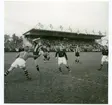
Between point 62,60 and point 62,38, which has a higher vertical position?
point 62,38

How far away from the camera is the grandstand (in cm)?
161

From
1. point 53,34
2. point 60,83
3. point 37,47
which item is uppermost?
point 53,34

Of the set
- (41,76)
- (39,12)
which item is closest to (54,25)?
(39,12)

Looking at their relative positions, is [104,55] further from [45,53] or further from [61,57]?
[45,53]

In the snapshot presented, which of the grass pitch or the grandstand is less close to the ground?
the grandstand

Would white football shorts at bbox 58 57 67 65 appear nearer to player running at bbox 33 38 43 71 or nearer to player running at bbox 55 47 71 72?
player running at bbox 55 47 71 72

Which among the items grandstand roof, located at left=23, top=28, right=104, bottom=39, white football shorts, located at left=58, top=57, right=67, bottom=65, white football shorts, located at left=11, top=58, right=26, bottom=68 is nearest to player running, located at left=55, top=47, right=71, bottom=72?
white football shorts, located at left=58, top=57, right=67, bottom=65

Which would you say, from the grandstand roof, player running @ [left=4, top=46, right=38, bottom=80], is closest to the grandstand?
the grandstand roof

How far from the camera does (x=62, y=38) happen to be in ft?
5.32

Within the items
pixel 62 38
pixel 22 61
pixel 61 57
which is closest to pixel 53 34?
pixel 62 38

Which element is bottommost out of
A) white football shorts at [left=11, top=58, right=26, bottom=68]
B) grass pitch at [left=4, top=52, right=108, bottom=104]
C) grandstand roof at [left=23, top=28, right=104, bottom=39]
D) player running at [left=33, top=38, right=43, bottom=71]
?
grass pitch at [left=4, top=52, right=108, bottom=104]

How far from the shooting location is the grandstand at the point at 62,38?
63.2 inches

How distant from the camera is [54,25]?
161cm

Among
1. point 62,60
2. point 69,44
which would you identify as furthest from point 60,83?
point 69,44
